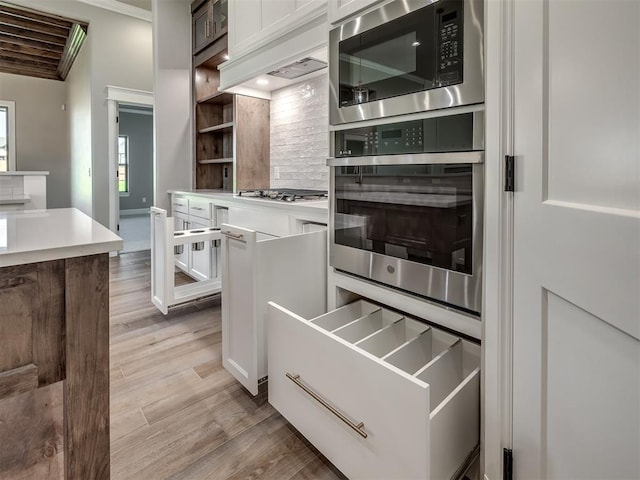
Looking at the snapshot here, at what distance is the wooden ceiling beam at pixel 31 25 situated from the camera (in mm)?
4645

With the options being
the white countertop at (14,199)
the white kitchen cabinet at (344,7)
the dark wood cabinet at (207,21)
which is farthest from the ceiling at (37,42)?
the white kitchen cabinet at (344,7)

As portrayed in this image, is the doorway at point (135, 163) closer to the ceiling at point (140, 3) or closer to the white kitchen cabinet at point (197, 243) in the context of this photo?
the ceiling at point (140, 3)

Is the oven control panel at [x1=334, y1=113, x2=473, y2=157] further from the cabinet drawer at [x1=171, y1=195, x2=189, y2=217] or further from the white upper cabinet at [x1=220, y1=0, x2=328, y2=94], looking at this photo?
the cabinet drawer at [x1=171, y1=195, x2=189, y2=217]

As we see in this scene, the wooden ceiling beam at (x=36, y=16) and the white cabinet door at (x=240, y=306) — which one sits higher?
the wooden ceiling beam at (x=36, y=16)

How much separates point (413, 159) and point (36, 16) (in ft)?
19.5

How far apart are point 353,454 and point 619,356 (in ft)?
2.52

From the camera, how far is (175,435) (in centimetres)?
140

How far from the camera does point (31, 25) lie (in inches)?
192

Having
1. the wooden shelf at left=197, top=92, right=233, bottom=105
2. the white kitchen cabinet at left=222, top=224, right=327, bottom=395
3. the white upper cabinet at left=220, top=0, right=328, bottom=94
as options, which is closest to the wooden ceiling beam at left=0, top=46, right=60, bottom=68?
the wooden shelf at left=197, top=92, right=233, bottom=105

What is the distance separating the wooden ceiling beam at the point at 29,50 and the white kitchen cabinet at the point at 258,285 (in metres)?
6.51

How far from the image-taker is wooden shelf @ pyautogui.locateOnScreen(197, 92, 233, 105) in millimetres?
3517

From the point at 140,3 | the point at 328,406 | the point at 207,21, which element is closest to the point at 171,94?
the point at 207,21

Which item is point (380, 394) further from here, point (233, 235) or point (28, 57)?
point (28, 57)

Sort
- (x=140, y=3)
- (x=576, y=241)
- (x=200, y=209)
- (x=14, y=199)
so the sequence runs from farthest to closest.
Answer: (x=140, y=3), (x=14, y=199), (x=200, y=209), (x=576, y=241)
